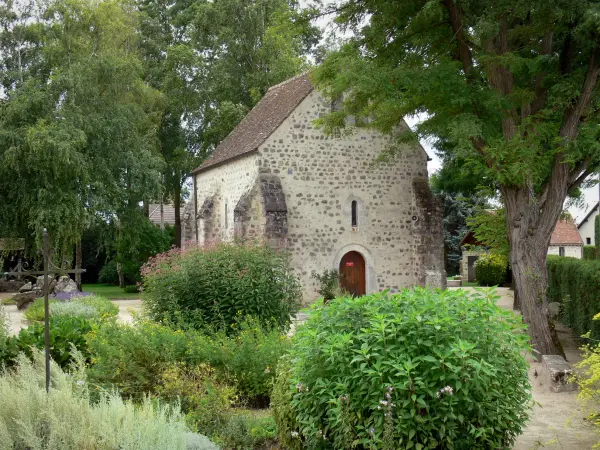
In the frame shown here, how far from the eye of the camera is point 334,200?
76.3 ft

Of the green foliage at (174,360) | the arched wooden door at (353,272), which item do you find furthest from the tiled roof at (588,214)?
the green foliage at (174,360)

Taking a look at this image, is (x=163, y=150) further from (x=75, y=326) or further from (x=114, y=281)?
(x=75, y=326)

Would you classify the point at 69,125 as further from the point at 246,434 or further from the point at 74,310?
the point at 246,434

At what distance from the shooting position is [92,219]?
89.1 feet

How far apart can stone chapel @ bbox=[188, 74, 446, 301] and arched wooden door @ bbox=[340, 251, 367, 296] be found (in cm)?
3

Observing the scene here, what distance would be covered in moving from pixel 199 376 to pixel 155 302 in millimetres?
3906

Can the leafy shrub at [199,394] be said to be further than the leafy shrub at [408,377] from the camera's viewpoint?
Yes

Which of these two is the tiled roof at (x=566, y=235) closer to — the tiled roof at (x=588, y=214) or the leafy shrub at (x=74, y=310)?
the tiled roof at (x=588, y=214)

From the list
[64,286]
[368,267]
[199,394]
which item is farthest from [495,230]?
[64,286]

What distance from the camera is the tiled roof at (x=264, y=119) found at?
22.7 metres

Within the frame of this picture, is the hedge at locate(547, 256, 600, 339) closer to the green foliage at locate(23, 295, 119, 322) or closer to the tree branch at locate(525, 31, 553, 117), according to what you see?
the tree branch at locate(525, 31, 553, 117)

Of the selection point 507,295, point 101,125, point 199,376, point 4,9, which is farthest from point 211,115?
point 199,376

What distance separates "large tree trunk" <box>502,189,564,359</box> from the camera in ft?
42.2

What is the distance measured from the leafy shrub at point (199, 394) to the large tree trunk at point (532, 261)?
683 centimetres
